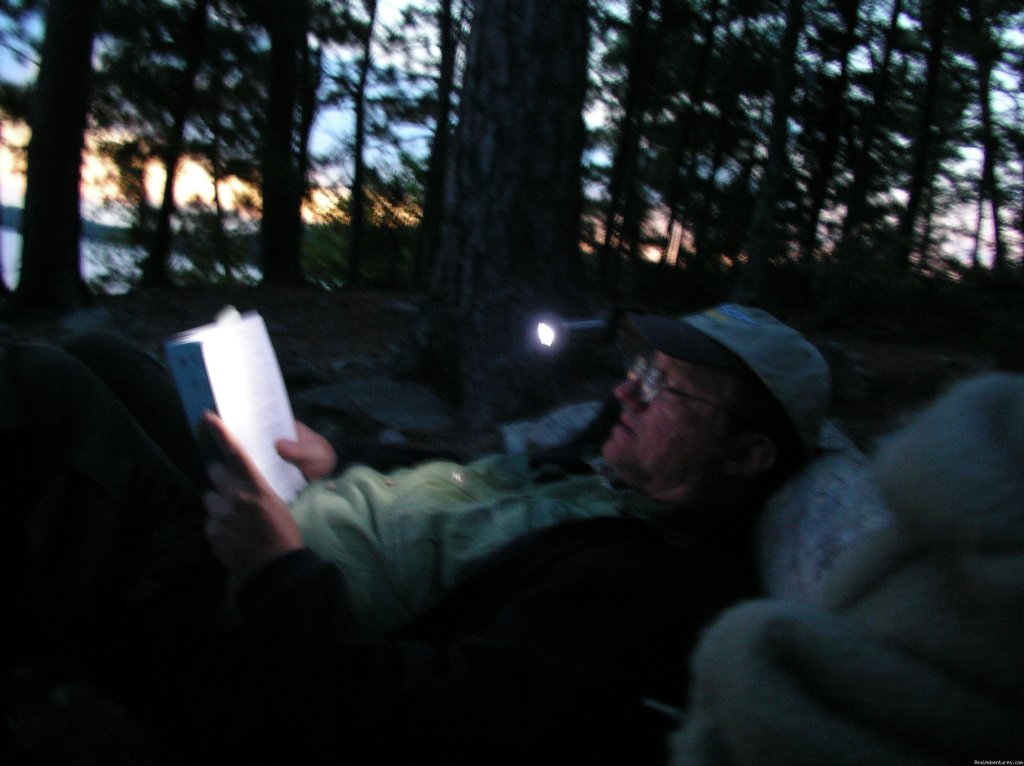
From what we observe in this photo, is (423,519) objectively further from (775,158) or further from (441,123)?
(441,123)

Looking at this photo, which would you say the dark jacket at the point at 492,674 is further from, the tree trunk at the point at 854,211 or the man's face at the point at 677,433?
the tree trunk at the point at 854,211

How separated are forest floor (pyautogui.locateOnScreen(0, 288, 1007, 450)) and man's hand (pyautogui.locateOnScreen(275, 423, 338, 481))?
2.98 metres

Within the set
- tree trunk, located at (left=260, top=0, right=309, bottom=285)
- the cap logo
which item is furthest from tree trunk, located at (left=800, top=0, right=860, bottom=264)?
the cap logo

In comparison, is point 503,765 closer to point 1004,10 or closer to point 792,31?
point 792,31

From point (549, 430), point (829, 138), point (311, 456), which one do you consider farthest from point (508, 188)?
point (829, 138)

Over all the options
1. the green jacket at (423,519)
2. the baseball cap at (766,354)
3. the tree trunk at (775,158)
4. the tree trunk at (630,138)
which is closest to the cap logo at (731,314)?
the baseball cap at (766,354)

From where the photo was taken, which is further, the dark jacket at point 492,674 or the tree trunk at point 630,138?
the tree trunk at point 630,138

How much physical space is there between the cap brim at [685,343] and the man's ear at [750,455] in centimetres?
17

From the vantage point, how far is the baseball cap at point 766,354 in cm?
196

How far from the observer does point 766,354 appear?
1978 millimetres

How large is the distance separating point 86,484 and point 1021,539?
176 cm

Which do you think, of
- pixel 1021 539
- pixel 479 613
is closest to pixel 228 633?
pixel 479 613

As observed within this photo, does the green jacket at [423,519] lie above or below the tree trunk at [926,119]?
below

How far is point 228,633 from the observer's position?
180cm
